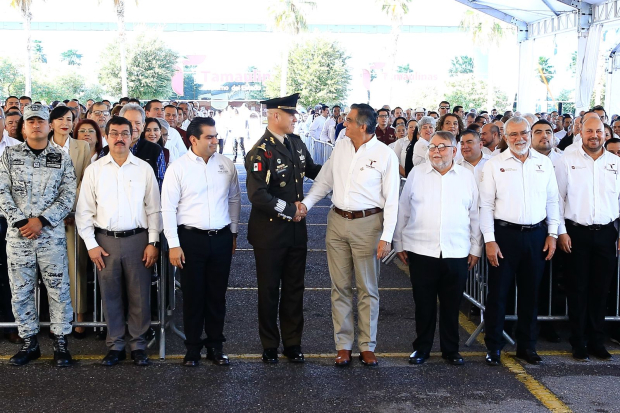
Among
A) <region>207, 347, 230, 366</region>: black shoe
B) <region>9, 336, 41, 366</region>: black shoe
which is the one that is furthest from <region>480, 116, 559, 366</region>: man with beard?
<region>9, 336, 41, 366</region>: black shoe

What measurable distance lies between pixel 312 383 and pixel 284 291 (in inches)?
34.6

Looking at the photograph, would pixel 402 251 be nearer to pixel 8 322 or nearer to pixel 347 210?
pixel 347 210

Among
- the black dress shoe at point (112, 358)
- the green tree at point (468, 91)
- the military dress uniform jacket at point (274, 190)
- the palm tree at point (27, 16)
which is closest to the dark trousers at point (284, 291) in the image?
the military dress uniform jacket at point (274, 190)

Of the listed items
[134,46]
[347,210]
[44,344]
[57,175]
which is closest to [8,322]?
[44,344]

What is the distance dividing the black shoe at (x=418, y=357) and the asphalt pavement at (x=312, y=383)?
2.2 inches

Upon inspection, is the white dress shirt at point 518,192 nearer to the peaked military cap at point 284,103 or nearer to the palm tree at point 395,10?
the peaked military cap at point 284,103

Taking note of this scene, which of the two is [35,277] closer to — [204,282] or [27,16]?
[204,282]

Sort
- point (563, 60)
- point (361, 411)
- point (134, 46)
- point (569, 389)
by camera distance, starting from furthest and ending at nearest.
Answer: point (563, 60), point (134, 46), point (569, 389), point (361, 411)

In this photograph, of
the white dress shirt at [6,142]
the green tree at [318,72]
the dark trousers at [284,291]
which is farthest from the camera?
the green tree at [318,72]

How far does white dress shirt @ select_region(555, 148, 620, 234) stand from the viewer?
612cm

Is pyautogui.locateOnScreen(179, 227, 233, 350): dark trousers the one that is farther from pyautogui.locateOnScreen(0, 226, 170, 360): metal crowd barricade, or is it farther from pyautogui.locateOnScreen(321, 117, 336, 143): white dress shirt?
pyautogui.locateOnScreen(321, 117, 336, 143): white dress shirt

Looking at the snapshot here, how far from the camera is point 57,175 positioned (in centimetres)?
585

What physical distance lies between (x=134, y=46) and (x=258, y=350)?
52.1 metres

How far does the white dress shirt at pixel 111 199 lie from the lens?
18.9ft
